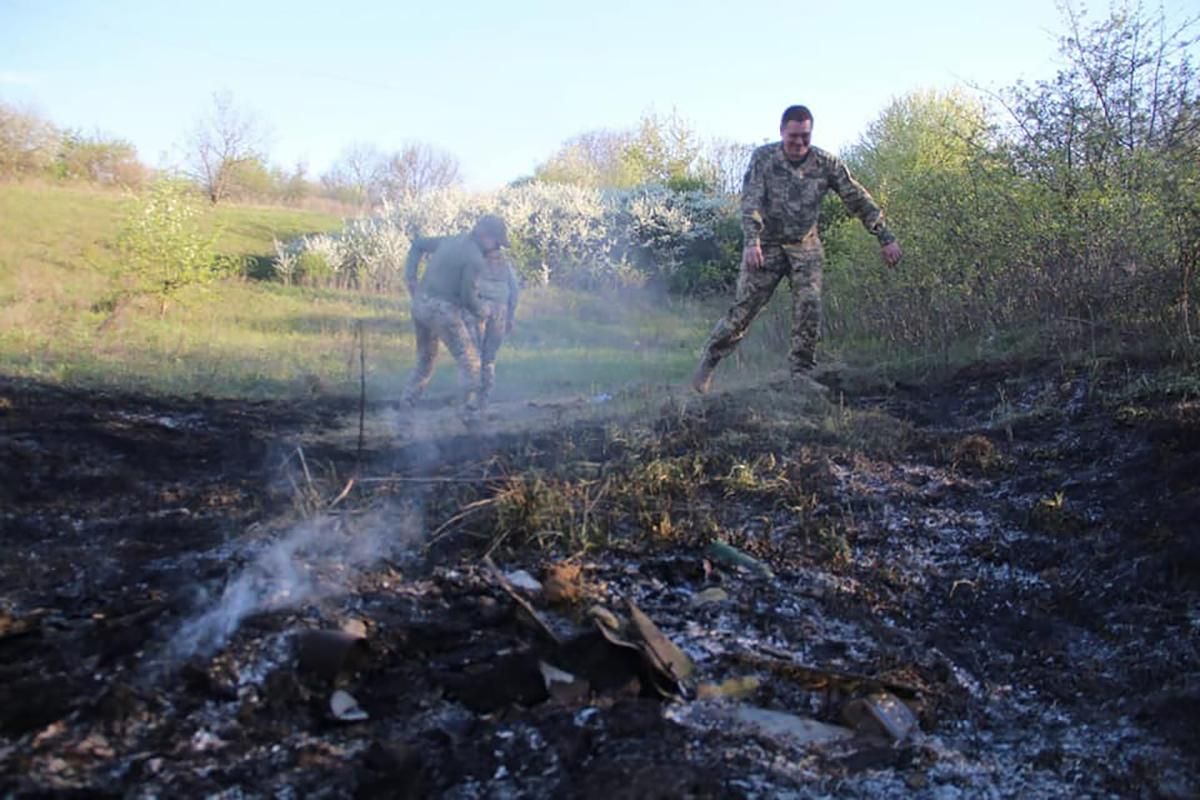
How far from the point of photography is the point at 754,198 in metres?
6.62

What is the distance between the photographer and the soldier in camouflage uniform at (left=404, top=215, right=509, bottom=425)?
7082mm

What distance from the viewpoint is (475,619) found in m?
3.01

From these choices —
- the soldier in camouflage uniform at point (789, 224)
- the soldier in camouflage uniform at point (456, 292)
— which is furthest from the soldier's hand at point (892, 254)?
the soldier in camouflage uniform at point (456, 292)

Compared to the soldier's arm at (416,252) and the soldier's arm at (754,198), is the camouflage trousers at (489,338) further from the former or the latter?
the soldier's arm at (754,198)

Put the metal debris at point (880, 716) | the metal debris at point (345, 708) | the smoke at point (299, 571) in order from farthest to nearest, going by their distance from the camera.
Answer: the smoke at point (299, 571)
the metal debris at point (880, 716)
the metal debris at point (345, 708)

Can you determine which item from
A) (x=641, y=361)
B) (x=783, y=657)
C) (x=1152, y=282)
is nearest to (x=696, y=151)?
(x=641, y=361)

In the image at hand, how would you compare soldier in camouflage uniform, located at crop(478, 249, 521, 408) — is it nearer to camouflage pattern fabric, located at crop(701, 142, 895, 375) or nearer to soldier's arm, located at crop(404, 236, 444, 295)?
soldier's arm, located at crop(404, 236, 444, 295)

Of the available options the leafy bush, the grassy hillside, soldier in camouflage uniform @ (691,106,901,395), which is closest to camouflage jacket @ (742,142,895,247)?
soldier in camouflage uniform @ (691,106,901,395)

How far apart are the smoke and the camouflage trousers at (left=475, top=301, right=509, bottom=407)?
3.72 metres

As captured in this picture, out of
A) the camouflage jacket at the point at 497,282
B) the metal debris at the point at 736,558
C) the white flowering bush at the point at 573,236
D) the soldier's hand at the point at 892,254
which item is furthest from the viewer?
the white flowering bush at the point at 573,236

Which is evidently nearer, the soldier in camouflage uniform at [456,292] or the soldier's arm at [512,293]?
the soldier in camouflage uniform at [456,292]

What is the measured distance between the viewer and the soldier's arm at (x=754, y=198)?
6.57 m

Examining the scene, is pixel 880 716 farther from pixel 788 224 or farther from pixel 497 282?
pixel 497 282

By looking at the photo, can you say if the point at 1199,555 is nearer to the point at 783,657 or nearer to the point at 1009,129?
the point at 783,657
